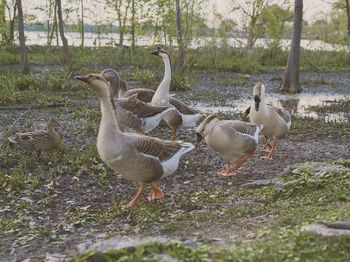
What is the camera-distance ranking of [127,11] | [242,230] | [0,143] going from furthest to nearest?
[127,11]
[0,143]
[242,230]

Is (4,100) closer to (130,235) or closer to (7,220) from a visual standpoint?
(7,220)

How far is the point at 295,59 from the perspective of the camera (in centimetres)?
1830

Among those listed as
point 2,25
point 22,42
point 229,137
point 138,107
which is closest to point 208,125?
point 229,137

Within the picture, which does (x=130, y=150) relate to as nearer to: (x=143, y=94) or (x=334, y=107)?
(x=143, y=94)

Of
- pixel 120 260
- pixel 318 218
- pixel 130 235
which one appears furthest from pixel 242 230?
pixel 120 260

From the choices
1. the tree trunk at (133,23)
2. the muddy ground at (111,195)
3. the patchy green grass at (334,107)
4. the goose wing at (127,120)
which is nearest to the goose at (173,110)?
the muddy ground at (111,195)

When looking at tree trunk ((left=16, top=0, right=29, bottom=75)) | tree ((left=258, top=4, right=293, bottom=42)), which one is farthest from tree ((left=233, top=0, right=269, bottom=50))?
tree trunk ((left=16, top=0, right=29, bottom=75))

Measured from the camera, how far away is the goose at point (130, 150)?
6.02 meters

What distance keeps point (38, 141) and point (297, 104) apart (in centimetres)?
973

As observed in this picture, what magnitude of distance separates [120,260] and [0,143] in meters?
6.46

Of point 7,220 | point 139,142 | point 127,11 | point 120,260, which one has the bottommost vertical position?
point 7,220

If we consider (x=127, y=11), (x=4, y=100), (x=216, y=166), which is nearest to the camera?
(x=216, y=166)

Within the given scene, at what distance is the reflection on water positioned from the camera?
13.8m

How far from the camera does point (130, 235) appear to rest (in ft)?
18.4
